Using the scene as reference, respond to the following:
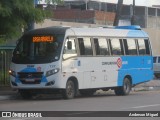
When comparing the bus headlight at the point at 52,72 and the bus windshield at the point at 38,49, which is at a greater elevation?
the bus windshield at the point at 38,49

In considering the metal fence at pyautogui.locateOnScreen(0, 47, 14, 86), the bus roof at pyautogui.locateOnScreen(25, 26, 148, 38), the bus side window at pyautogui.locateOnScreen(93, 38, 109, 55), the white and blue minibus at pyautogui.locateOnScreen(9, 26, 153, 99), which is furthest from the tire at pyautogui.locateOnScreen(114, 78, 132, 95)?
the metal fence at pyautogui.locateOnScreen(0, 47, 14, 86)

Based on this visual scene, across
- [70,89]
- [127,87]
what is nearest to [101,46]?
[127,87]

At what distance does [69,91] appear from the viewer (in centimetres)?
2477

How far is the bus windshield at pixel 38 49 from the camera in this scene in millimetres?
24297

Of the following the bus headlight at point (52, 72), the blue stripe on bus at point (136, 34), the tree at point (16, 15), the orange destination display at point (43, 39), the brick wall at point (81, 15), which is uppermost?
the brick wall at point (81, 15)

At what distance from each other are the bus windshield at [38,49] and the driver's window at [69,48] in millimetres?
288

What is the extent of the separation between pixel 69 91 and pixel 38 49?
2.16 metres

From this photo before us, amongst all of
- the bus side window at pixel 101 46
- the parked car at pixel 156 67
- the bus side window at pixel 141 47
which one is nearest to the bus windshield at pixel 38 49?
the bus side window at pixel 101 46

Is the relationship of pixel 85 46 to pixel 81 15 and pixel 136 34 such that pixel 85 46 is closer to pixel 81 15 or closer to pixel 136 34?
pixel 136 34

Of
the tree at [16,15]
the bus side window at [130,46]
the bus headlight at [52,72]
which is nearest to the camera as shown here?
the bus headlight at [52,72]

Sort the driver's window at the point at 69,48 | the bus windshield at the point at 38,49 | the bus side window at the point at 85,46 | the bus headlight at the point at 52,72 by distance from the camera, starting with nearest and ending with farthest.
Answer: the bus headlight at the point at 52,72, the bus windshield at the point at 38,49, the driver's window at the point at 69,48, the bus side window at the point at 85,46

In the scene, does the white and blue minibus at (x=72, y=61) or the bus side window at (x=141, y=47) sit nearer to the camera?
the white and blue minibus at (x=72, y=61)

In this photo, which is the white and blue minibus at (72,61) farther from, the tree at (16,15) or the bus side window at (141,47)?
the bus side window at (141,47)

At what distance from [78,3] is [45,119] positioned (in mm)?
56050
